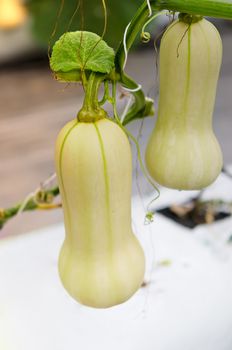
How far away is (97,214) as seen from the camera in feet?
1.66

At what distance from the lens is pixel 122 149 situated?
491 millimetres

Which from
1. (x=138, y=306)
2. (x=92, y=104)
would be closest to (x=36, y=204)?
(x=138, y=306)

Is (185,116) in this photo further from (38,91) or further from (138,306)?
(38,91)

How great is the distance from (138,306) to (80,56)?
0.44 metres

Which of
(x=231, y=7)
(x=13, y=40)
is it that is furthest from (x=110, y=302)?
(x=13, y=40)

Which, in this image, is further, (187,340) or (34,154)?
(34,154)

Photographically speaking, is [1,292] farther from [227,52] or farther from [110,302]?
[227,52]

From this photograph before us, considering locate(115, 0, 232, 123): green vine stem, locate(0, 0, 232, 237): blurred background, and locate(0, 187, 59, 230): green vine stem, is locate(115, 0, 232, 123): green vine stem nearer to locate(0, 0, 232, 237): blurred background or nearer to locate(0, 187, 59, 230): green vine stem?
locate(0, 187, 59, 230): green vine stem

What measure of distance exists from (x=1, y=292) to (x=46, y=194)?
0.18 meters

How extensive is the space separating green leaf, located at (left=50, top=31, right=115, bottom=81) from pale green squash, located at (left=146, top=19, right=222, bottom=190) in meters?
0.08

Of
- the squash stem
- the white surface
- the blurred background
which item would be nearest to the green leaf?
the squash stem

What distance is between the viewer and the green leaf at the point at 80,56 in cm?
48

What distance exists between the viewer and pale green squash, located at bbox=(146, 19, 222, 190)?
1.76ft

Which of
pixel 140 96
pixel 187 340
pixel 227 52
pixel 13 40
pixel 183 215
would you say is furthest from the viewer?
pixel 227 52
